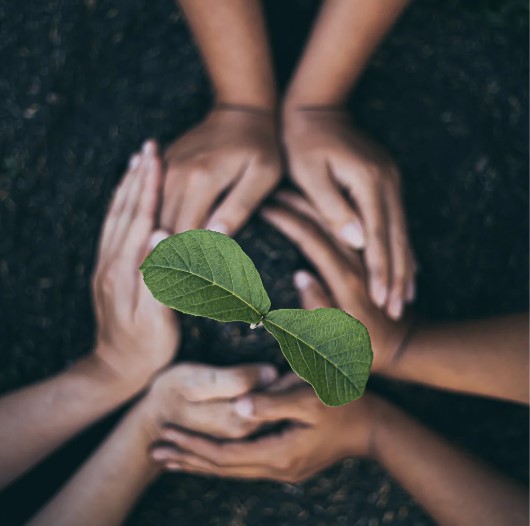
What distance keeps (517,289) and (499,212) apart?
181 mm

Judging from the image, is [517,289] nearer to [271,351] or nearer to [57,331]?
[271,351]

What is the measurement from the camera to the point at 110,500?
50.2 inches

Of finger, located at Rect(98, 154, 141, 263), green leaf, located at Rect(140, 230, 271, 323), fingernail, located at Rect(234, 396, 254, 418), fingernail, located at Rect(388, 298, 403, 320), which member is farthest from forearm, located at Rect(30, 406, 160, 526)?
green leaf, located at Rect(140, 230, 271, 323)

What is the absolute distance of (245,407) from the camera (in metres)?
1.22

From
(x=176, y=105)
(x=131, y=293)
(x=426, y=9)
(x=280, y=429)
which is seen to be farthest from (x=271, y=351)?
(x=426, y=9)

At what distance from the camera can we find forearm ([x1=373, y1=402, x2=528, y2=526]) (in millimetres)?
1238

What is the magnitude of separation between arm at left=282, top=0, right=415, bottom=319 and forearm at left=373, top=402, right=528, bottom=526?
0.27m

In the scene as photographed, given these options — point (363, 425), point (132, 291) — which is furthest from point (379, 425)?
point (132, 291)

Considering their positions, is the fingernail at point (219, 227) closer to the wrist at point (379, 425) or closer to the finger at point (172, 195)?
the finger at point (172, 195)

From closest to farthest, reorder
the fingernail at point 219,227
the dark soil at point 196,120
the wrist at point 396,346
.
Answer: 1. the fingernail at point 219,227
2. the wrist at point 396,346
3. the dark soil at point 196,120

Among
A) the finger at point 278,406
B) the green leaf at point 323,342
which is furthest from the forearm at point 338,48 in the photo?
the green leaf at point 323,342

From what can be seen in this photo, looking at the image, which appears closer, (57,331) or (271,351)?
(271,351)

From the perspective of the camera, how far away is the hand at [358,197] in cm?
121

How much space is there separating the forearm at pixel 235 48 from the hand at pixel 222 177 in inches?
2.3
